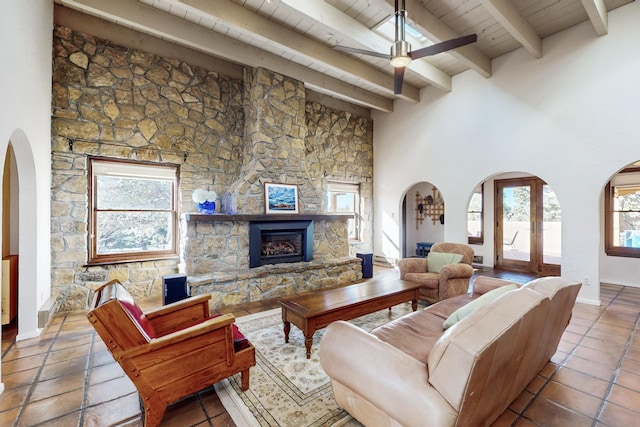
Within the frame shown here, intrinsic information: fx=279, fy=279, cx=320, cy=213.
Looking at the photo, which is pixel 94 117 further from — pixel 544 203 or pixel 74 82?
pixel 544 203

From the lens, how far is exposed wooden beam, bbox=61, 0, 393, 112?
3.38m

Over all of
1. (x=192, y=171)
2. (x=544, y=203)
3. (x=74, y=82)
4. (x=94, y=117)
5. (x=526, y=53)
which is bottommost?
(x=544, y=203)

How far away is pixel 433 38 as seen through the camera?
3877mm

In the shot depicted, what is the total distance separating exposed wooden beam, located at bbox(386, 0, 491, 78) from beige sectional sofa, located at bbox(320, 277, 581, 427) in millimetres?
3348

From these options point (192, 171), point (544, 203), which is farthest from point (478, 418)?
point (544, 203)

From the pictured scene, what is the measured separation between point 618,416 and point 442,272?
6.71ft

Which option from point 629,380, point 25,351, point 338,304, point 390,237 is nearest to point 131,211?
point 25,351

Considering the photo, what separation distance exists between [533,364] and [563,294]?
52 cm

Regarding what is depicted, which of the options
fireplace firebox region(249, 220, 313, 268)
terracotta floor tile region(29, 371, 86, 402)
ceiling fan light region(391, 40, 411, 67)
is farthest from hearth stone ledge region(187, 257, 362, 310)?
ceiling fan light region(391, 40, 411, 67)

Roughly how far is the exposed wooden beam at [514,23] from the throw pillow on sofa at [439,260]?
315 cm

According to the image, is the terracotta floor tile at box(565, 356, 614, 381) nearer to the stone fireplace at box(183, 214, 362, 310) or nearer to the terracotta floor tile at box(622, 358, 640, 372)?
the terracotta floor tile at box(622, 358, 640, 372)

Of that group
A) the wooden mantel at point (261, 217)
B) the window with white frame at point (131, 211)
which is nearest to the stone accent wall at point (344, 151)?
the wooden mantel at point (261, 217)

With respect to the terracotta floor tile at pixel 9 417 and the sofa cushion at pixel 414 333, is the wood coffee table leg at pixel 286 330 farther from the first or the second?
the terracotta floor tile at pixel 9 417

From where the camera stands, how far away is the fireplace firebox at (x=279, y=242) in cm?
453
